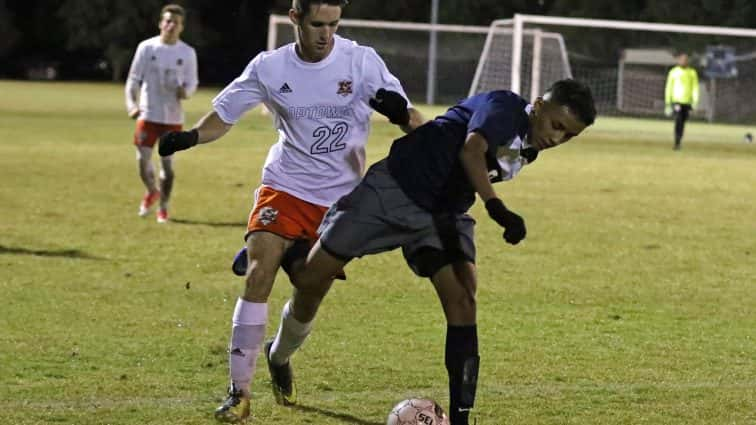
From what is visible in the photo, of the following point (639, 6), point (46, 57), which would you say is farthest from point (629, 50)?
point (46, 57)

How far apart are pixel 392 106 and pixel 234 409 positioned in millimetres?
1485

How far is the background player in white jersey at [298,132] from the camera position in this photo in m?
6.47

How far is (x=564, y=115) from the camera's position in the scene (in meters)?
5.74

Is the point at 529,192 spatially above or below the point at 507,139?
below

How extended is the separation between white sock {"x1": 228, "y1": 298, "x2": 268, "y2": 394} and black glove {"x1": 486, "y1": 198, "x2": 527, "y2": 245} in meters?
1.37

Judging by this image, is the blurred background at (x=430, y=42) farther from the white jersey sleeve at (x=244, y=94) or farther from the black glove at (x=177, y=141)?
the black glove at (x=177, y=141)

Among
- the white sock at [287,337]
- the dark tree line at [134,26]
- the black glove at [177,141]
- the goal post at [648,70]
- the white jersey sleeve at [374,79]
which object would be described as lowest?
the dark tree line at [134,26]

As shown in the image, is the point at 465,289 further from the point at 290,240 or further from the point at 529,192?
the point at 529,192

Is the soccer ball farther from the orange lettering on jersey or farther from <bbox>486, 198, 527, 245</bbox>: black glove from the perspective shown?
the orange lettering on jersey

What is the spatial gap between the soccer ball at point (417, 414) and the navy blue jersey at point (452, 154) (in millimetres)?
798

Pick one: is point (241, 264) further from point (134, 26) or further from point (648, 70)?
point (134, 26)

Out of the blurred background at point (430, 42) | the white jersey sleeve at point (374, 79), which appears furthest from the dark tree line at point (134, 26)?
the white jersey sleeve at point (374, 79)

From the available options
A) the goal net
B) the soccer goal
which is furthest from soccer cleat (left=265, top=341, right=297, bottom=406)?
the goal net

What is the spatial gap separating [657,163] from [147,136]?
41.7ft
